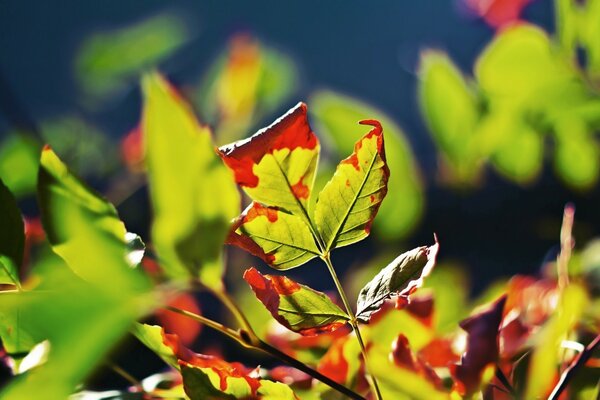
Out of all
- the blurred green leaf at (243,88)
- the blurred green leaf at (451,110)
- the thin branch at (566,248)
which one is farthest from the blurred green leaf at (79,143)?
the thin branch at (566,248)

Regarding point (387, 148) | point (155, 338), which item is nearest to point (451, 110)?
point (387, 148)

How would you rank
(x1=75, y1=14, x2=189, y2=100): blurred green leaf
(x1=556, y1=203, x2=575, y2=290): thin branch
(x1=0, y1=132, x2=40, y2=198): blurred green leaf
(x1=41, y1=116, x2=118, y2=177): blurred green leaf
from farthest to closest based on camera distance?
1. (x1=41, y1=116, x2=118, y2=177): blurred green leaf
2. (x1=75, y1=14, x2=189, y2=100): blurred green leaf
3. (x1=0, y1=132, x2=40, y2=198): blurred green leaf
4. (x1=556, y1=203, x2=575, y2=290): thin branch

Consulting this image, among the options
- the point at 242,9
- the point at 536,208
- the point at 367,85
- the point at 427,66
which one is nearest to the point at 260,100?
the point at 427,66

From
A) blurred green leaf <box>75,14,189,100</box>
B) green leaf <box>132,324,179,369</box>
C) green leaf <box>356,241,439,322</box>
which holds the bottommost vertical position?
green leaf <box>132,324,179,369</box>

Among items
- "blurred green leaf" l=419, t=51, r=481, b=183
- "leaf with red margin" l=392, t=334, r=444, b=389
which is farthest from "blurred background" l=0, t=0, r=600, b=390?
"leaf with red margin" l=392, t=334, r=444, b=389

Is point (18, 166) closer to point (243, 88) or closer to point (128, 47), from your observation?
point (128, 47)

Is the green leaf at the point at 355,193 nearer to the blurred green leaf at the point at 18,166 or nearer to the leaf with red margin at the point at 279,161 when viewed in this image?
the leaf with red margin at the point at 279,161

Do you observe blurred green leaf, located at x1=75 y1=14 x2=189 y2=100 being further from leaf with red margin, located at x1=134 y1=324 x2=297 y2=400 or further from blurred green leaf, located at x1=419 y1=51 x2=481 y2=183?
leaf with red margin, located at x1=134 y1=324 x2=297 y2=400
